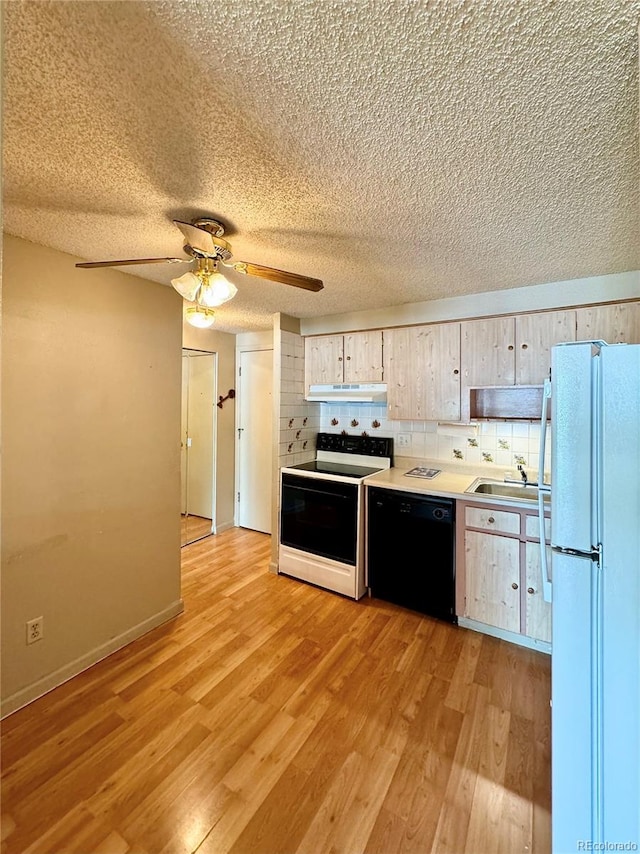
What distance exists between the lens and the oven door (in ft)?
9.11

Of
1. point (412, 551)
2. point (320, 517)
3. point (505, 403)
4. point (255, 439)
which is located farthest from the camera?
point (255, 439)

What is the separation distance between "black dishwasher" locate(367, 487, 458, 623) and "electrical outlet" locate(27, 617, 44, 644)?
79.7 inches

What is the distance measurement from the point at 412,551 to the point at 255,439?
225 centimetres

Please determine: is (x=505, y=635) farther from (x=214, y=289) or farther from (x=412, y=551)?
(x=214, y=289)

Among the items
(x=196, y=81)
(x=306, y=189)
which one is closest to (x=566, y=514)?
(x=306, y=189)

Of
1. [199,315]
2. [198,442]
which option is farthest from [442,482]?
[198,442]

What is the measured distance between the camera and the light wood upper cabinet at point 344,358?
9.91 ft

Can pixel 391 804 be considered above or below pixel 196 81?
below

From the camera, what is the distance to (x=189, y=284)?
1.56 meters

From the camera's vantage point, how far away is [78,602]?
79.7 inches

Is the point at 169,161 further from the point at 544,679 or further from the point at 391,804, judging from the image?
the point at 544,679

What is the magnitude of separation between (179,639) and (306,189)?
8.47ft

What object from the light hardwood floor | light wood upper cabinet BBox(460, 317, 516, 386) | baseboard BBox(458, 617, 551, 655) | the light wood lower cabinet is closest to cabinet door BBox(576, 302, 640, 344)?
light wood upper cabinet BBox(460, 317, 516, 386)

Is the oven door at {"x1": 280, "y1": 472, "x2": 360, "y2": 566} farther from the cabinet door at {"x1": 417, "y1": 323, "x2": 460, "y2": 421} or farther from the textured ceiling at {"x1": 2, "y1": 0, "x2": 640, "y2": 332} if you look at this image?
the textured ceiling at {"x1": 2, "y1": 0, "x2": 640, "y2": 332}
